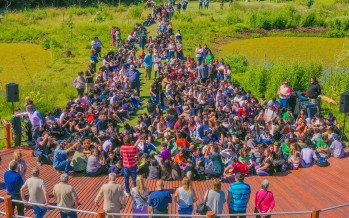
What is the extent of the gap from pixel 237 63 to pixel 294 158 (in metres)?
16.4

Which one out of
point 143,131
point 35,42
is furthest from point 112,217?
point 35,42

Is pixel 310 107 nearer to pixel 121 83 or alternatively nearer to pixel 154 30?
pixel 121 83

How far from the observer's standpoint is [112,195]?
9.64 meters

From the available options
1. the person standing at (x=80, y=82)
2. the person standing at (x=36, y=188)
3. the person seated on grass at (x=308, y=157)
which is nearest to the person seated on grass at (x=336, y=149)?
the person seated on grass at (x=308, y=157)

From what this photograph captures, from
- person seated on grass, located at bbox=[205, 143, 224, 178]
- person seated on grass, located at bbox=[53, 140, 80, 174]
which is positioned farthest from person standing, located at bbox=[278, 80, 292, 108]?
person seated on grass, located at bbox=[53, 140, 80, 174]

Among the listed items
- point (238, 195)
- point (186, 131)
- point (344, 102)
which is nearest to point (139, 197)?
point (238, 195)

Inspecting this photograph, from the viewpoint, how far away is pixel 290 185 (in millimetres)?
13484

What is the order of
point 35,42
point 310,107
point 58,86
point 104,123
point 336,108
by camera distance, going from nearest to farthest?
point 104,123 < point 310,107 < point 336,108 < point 58,86 < point 35,42

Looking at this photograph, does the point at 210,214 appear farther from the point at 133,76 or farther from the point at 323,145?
the point at 133,76

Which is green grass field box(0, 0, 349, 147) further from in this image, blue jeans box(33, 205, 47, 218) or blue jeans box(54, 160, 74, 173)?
blue jeans box(33, 205, 47, 218)

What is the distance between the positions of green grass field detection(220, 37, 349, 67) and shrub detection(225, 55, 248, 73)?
1.57 m

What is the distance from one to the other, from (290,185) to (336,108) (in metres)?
9.60

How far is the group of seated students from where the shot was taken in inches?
548

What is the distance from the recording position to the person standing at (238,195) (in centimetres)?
966
